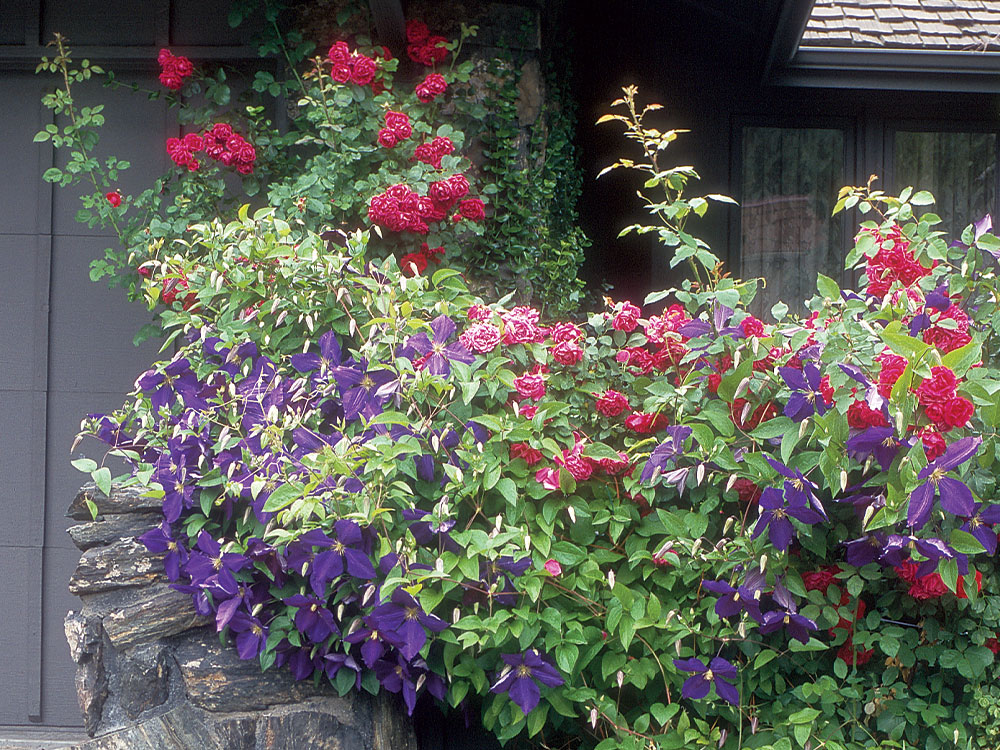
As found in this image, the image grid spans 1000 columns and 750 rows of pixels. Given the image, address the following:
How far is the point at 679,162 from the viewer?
14.4ft

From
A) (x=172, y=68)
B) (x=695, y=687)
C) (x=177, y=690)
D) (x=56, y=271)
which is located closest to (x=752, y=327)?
(x=695, y=687)

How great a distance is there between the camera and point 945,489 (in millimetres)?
1347

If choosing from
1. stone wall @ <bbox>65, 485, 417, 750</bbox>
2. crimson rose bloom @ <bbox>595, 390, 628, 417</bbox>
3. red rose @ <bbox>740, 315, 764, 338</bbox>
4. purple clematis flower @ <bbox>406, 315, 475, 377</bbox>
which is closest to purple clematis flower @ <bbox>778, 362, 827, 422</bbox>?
red rose @ <bbox>740, 315, 764, 338</bbox>

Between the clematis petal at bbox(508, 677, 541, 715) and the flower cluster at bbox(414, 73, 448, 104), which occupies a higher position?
the flower cluster at bbox(414, 73, 448, 104)

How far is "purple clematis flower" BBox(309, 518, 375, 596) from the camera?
1.51 m

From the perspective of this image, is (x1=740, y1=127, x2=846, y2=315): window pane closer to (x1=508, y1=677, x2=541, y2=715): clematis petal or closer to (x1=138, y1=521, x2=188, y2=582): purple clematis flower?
(x1=508, y1=677, x2=541, y2=715): clematis petal

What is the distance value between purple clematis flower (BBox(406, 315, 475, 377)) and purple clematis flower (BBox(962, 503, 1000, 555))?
0.95 metres

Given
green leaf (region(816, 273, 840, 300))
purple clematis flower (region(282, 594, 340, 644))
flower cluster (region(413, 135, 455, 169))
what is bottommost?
purple clematis flower (region(282, 594, 340, 644))

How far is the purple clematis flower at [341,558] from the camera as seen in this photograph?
151 centimetres

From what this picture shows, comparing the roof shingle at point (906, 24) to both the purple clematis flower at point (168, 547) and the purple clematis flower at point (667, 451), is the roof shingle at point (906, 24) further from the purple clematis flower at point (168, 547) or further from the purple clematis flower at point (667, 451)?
the purple clematis flower at point (168, 547)

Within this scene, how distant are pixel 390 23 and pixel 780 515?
1879mm

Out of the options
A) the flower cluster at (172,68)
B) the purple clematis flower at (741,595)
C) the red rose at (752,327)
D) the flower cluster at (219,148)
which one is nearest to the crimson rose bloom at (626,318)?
the red rose at (752,327)

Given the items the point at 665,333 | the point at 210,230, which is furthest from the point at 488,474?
the point at 210,230

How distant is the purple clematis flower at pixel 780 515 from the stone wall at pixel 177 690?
0.86m
